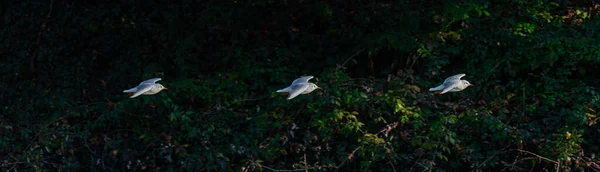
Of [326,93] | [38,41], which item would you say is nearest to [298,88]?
[326,93]

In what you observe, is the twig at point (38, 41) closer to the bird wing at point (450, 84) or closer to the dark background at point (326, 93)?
the dark background at point (326, 93)

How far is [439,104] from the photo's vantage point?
702 centimetres

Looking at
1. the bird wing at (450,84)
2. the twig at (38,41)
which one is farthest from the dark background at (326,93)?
the bird wing at (450,84)

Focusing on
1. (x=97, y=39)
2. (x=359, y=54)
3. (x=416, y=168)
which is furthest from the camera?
(x=97, y=39)

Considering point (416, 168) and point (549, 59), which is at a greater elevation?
point (549, 59)

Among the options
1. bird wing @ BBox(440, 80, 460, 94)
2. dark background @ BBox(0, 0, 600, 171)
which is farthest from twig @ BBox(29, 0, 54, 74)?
bird wing @ BBox(440, 80, 460, 94)

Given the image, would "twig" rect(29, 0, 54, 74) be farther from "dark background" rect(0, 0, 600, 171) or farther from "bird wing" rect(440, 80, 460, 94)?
"bird wing" rect(440, 80, 460, 94)

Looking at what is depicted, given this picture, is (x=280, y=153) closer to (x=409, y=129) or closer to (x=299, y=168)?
(x=299, y=168)

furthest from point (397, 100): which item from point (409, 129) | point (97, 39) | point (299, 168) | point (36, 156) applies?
point (97, 39)

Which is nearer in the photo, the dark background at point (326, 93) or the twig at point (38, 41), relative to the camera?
the dark background at point (326, 93)

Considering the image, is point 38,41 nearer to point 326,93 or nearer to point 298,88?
point 326,93

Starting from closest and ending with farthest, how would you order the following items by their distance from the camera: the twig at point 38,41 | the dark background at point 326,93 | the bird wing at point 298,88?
the bird wing at point 298,88, the dark background at point 326,93, the twig at point 38,41

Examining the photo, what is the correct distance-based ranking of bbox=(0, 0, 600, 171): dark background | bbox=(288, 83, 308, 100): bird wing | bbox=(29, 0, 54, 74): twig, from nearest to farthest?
1. bbox=(288, 83, 308, 100): bird wing
2. bbox=(0, 0, 600, 171): dark background
3. bbox=(29, 0, 54, 74): twig

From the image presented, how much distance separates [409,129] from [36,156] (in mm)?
2882
